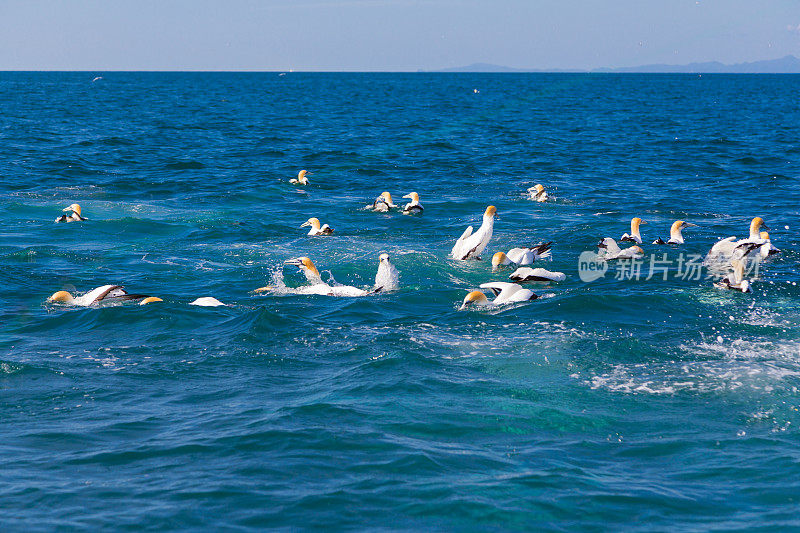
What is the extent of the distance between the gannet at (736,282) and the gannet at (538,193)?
913cm

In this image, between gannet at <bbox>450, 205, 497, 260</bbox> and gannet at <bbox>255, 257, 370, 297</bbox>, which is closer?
gannet at <bbox>255, 257, 370, 297</bbox>

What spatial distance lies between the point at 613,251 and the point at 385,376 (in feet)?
25.0

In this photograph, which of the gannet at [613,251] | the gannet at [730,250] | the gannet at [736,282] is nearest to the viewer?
the gannet at [736,282]

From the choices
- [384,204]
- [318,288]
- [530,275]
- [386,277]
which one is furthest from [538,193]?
[318,288]

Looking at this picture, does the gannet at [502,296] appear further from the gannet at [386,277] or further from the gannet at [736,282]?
the gannet at [736,282]

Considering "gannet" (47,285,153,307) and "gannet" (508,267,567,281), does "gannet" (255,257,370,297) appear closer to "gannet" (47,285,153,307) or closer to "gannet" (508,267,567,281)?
"gannet" (47,285,153,307)

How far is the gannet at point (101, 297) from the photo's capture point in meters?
12.3

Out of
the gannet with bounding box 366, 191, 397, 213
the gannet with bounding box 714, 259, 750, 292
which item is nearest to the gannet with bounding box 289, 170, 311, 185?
the gannet with bounding box 366, 191, 397, 213

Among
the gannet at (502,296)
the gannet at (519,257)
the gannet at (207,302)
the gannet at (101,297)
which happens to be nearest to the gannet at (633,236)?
the gannet at (519,257)

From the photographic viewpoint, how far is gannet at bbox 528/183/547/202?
22266 millimetres

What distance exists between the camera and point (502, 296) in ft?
41.3

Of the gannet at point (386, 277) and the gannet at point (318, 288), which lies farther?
the gannet at point (386, 277)

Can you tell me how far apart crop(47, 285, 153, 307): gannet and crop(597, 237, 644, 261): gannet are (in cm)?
820

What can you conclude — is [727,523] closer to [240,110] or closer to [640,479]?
[640,479]
